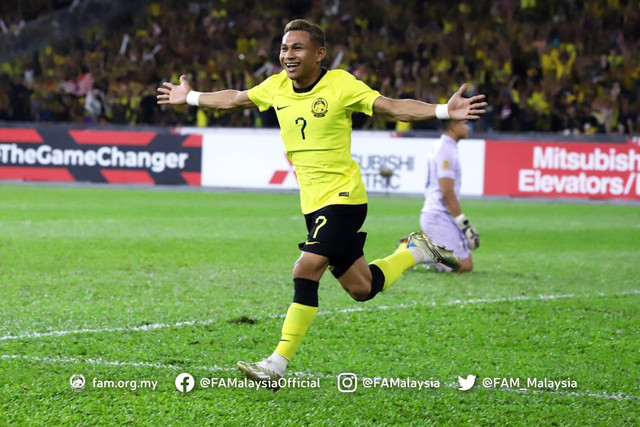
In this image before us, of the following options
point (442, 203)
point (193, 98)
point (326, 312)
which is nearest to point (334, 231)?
point (193, 98)

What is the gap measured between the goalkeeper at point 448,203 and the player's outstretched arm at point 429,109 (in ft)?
15.4

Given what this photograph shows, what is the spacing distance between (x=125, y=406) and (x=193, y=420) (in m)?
0.38

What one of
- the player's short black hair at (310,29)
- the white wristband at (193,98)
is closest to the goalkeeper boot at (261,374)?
the player's short black hair at (310,29)

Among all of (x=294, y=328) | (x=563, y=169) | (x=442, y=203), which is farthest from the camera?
(x=563, y=169)

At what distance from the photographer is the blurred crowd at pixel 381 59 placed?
2370cm

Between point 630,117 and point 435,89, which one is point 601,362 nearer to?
point 630,117

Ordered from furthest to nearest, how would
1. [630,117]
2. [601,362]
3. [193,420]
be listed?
[630,117]
[601,362]
[193,420]

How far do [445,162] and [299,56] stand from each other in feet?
16.2

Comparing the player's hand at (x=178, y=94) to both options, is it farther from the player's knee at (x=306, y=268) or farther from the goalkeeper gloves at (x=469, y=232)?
the goalkeeper gloves at (x=469, y=232)

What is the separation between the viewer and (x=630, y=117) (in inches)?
889

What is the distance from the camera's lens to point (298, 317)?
5.16 m

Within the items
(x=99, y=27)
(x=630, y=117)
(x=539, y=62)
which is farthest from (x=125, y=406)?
(x=99, y=27)

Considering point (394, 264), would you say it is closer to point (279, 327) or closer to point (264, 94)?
point (279, 327)

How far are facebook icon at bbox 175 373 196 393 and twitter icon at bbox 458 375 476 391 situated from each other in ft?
4.53
